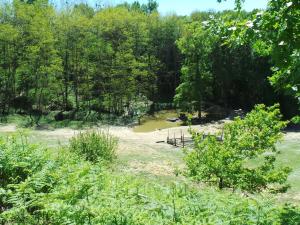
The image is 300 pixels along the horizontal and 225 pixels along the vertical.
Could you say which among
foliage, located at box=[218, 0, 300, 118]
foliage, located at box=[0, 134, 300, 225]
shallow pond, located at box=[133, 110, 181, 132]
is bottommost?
shallow pond, located at box=[133, 110, 181, 132]

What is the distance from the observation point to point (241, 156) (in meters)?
11.7

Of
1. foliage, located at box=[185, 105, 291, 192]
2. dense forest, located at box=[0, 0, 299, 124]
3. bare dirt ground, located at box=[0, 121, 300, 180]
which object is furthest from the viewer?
dense forest, located at box=[0, 0, 299, 124]

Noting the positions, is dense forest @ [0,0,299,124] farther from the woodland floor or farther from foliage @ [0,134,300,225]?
foliage @ [0,134,300,225]

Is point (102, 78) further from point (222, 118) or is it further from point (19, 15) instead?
point (222, 118)

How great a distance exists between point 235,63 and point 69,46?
19.1 meters

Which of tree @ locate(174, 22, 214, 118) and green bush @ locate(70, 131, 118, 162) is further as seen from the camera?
tree @ locate(174, 22, 214, 118)

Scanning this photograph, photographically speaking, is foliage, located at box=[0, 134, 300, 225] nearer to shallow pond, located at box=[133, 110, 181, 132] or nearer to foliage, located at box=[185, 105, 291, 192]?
foliage, located at box=[185, 105, 291, 192]

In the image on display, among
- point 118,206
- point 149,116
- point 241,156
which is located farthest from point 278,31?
point 149,116

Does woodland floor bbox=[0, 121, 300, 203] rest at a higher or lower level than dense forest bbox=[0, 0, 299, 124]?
lower

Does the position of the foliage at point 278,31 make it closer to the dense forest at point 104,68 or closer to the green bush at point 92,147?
the green bush at point 92,147

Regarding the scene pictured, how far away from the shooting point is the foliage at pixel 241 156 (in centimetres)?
1130

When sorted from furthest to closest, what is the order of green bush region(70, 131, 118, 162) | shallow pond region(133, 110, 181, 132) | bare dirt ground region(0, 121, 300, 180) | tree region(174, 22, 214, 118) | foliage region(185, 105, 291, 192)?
tree region(174, 22, 214, 118), shallow pond region(133, 110, 181, 132), bare dirt ground region(0, 121, 300, 180), green bush region(70, 131, 118, 162), foliage region(185, 105, 291, 192)

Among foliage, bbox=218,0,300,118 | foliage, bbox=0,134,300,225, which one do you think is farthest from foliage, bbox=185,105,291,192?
foliage, bbox=218,0,300,118

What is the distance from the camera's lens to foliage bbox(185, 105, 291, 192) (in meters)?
11.3
